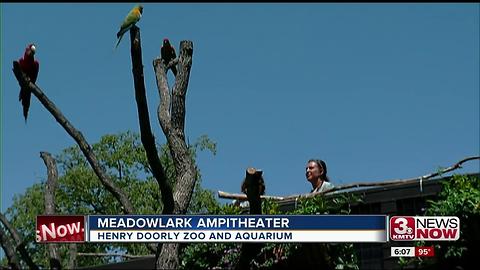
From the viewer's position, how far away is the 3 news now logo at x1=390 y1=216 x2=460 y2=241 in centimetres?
878

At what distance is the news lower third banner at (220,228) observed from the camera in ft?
27.2

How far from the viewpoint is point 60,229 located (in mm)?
8258

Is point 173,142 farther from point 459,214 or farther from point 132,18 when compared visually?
point 459,214

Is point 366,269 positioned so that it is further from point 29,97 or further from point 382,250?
point 29,97

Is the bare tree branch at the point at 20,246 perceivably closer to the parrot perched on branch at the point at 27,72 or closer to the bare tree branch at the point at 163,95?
the parrot perched on branch at the point at 27,72

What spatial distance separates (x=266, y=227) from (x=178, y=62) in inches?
85.5

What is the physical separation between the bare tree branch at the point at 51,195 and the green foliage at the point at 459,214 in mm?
4609

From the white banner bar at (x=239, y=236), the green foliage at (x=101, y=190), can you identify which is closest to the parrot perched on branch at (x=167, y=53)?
the white banner bar at (x=239, y=236)

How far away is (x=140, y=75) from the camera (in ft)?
26.3

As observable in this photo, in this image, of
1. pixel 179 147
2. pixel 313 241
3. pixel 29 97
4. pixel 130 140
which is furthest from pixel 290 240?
pixel 130 140

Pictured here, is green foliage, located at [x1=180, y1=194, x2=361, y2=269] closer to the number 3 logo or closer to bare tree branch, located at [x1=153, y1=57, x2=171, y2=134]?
the number 3 logo

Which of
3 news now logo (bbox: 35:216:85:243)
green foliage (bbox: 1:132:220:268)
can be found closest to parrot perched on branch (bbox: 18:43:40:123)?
3 news now logo (bbox: 35:216:85:243)

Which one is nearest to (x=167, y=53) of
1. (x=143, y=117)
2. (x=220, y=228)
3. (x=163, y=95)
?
(x=163, y=95)

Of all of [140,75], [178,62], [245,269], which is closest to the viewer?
[140,75]
